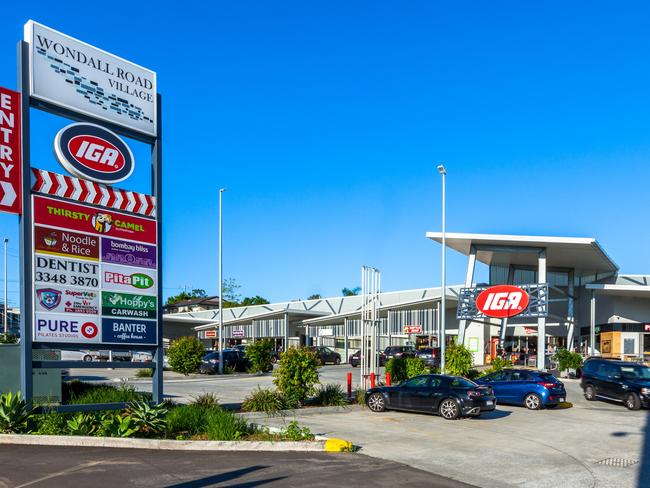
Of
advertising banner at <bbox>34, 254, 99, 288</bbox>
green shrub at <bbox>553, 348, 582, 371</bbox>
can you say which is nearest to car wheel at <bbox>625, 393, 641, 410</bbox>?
green shrub at <bbox>553, 348, 582, 371</bbox>

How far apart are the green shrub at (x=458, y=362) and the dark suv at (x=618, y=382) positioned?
4.89 m

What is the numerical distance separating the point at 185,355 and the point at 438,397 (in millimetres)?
20466

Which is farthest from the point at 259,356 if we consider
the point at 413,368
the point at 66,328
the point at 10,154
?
the point at 10,154

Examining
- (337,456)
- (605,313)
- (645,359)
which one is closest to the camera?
(337,456)

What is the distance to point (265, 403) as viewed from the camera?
18578 millimetres

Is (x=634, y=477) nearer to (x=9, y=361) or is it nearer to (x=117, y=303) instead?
(x=117, y=303)

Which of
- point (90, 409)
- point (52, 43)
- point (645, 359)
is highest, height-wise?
point (52, 43)

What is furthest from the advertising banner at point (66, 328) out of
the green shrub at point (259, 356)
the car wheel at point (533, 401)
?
the green shrub at point (259, 356)

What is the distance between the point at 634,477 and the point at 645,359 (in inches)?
1643

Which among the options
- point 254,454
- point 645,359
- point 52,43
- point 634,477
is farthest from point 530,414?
point 645,359

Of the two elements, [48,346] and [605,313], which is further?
[605,313]

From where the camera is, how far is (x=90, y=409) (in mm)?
13000

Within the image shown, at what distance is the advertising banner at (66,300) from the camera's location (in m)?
Answer: 12.5

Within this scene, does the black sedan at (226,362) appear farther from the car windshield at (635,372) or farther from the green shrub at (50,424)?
the green shrub at (50,424)
